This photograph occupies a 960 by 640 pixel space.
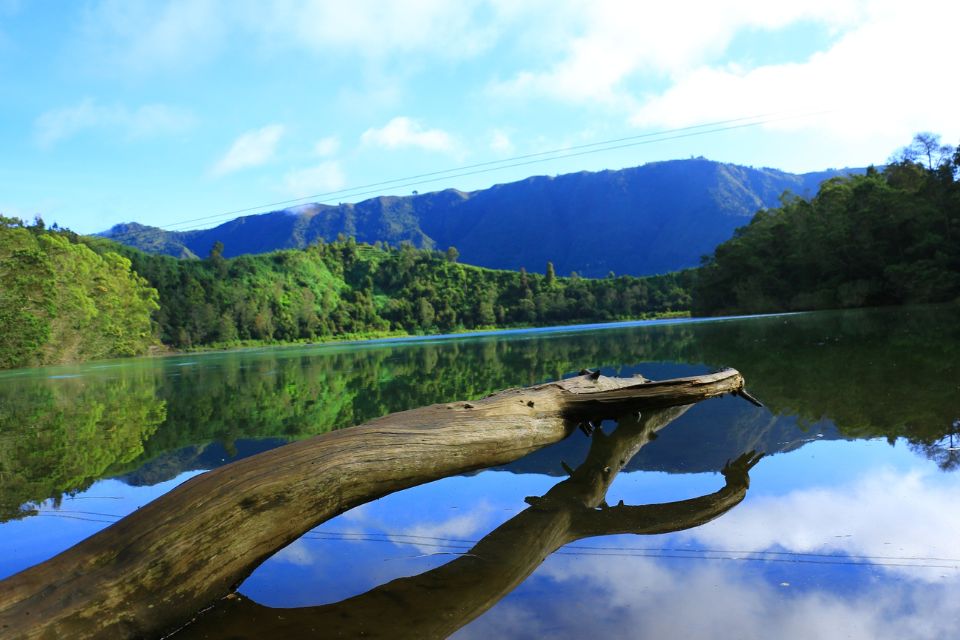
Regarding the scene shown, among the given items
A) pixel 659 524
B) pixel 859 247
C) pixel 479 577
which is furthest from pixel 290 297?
pixel 479 577

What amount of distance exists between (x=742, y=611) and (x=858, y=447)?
11.8 feet

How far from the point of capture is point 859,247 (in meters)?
54.7

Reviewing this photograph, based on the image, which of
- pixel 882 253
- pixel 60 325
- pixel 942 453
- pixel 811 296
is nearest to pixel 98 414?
pixel 942 453

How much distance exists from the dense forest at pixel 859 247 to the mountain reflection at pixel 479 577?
2075 inches

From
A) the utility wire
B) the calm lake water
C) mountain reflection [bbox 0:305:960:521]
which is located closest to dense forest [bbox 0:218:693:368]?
→ mountain reflection [bbox 0:305:960:521]

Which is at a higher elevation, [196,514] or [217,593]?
[196,514]

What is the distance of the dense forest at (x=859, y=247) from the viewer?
4719cm

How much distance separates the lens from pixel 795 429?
21.4 ft

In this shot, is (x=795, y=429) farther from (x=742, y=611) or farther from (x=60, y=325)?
(x=60, y=325)

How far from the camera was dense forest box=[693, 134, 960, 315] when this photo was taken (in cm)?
4719

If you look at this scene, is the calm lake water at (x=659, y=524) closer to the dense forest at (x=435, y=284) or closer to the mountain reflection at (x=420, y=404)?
the mountain reflection at (x=420, y=404)

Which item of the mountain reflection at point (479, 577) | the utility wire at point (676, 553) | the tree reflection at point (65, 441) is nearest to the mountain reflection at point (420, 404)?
the tree reflection at point (65, 441)

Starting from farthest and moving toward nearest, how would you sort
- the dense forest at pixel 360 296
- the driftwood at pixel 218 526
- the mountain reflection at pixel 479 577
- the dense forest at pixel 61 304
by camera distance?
the dense forest at pixel 360 296
the dense forest at pixel 61 304
the mountain reflection at pixel 479 577
the driftwood at pixel 218 526

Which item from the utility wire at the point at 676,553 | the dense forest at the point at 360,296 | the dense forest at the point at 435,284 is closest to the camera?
the utility wire at the point at 676,553
